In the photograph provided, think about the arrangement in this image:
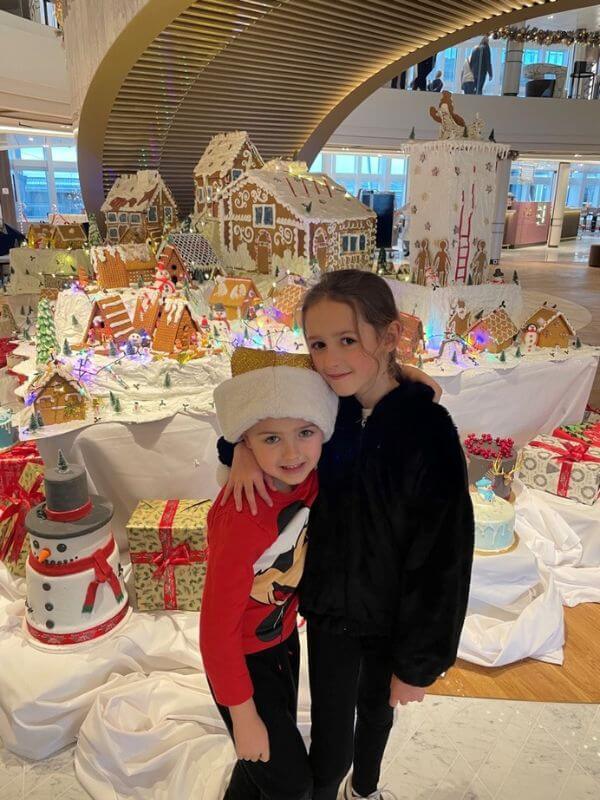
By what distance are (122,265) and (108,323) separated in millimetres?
1729

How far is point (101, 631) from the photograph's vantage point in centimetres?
221

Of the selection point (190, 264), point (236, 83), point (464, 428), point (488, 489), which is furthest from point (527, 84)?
point (488, 489)

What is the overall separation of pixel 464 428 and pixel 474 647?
5.22 ft

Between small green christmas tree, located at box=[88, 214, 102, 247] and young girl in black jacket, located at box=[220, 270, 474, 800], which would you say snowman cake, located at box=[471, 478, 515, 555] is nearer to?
young girl in black jacket, located at box=[220, 270, 474, 800]

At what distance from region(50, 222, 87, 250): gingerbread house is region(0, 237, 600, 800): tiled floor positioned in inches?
223

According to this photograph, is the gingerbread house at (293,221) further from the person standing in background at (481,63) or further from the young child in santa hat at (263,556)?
the person standing in background at (481,63)

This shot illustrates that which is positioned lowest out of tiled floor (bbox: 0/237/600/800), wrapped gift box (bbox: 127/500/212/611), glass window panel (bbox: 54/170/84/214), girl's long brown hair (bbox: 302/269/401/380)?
tiled floor (bbox: 0/237/600/800)

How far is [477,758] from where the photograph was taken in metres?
1.92

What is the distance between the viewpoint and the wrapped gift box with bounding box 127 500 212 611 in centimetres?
230

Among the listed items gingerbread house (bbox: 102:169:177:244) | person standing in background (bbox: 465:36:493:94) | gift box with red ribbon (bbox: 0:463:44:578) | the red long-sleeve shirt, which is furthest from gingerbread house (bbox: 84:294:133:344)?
person standing in background (bbox: 465:36:493:94)

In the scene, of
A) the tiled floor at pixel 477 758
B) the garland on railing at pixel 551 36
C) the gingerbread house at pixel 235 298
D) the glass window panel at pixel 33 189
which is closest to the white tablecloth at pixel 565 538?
the tiled floor at pixel 477 758

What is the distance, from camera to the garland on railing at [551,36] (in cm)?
1071

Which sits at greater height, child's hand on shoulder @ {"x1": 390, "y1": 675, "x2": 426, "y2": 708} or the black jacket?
the black jacket

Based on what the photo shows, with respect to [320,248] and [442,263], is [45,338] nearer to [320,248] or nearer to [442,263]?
[320,248]
